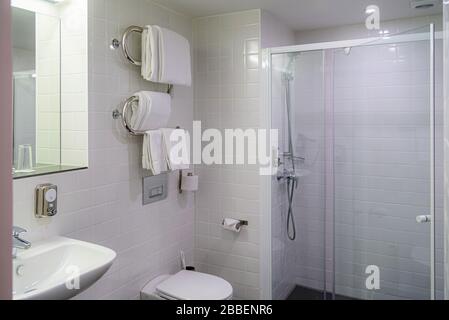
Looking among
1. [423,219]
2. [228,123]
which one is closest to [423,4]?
[423,219]

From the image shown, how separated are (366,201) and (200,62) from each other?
1.57 metres

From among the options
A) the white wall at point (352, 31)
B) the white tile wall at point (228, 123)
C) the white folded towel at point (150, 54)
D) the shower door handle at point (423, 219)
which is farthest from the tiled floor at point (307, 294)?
the white wall at point (352, 31)

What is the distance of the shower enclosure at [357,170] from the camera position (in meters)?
1.85

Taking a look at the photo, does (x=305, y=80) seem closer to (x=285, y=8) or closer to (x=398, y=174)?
(x=285, y=8)

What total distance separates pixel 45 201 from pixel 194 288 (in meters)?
1.01

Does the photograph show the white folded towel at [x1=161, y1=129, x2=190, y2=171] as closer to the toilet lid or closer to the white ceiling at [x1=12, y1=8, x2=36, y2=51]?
the toilet lid

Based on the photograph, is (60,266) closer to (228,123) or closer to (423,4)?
(228,123)

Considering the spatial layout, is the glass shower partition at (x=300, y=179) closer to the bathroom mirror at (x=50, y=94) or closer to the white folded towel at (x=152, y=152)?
the white folded towel at (x=152, y=152)

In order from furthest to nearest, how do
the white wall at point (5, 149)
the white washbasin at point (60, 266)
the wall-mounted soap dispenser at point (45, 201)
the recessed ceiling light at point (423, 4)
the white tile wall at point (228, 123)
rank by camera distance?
the white tile wall at point (228, 123), the recessed ceiling light at point (423, 4), the wall-mounted soap dispenser at point (45, 201), the white washbasin at point (60, 266), the white wall at point (5, 149)

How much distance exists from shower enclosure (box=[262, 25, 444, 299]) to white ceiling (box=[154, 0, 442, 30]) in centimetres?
31

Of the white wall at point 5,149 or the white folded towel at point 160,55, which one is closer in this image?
the white wall at point 5,149

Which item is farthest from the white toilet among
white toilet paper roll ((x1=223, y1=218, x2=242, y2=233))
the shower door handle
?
the shower door handle

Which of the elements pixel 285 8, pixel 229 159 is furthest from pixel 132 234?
pixel 285 8

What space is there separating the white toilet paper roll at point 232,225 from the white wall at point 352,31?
1.70 meters
